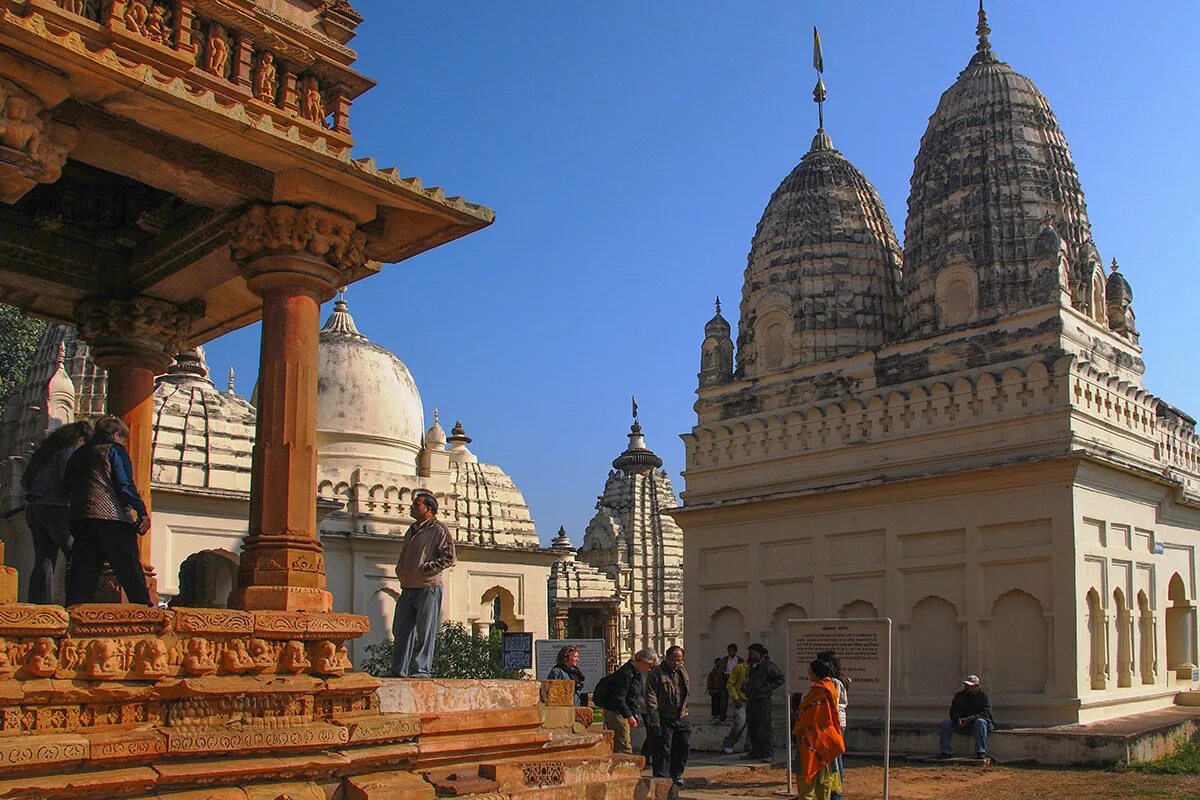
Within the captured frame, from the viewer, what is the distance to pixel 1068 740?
55.4ft

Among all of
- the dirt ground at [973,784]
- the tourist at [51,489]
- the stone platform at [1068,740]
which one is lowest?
the dirt ground at [973,784]

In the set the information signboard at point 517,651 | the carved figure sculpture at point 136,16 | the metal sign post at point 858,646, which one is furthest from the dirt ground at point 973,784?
the carved figure sculpture at point 136,16

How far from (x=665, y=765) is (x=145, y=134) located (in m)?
9.37

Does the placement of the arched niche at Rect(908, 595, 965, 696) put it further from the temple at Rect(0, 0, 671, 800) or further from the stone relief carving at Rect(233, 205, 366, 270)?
the stone relief carving at Rect(233, 205, 366, 270)

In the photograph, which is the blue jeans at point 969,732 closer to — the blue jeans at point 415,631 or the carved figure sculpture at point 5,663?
the blue jeans at point 415,631

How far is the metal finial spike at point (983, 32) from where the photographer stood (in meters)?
27.1

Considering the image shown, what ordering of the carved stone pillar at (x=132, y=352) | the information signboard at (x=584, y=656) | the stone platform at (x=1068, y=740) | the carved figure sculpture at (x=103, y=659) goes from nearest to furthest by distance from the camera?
1. the carved figure sculpture at (x=103, y=659)
2. the carved stone pillar at (x=132, y=352)
3. the stone platform at (x=1068, y=740)
4. the information signboard at (x=584, y=656)

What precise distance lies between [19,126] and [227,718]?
12.0 ft

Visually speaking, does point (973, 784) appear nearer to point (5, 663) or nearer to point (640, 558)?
point (5, 663)

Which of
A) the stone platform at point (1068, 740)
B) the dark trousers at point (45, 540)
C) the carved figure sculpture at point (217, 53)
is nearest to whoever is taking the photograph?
the carved figure sculpture at point (217, 53)

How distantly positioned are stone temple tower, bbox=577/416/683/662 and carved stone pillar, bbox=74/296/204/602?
32701 millimetres

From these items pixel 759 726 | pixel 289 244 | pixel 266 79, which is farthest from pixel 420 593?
pixel 759 726

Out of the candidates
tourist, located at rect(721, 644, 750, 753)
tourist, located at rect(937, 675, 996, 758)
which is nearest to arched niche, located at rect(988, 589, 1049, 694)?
tourist, located at rect(937, 675, 996, 758)

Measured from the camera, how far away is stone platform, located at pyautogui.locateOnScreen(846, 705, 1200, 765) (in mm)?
16484
